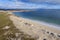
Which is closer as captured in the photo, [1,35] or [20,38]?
[20,38]

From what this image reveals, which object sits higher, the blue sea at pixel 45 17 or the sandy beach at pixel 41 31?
the sandy beach at pixel 41 31

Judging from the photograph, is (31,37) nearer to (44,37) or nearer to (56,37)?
(44,37)

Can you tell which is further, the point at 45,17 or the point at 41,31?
the point at 45,17

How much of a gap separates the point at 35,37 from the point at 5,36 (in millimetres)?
4976

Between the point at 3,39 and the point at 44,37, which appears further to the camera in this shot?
the point at 44,37

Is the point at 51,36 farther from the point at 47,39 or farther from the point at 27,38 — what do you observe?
the point at 27,38

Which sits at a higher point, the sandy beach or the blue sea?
the sandy beach

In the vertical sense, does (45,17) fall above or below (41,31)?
below

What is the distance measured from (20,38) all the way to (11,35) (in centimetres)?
214

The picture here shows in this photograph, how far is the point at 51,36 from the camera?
2411cm

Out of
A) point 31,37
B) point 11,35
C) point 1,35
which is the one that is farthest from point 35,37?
point 1,35

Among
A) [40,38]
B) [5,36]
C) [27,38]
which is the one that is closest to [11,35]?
[5,36]

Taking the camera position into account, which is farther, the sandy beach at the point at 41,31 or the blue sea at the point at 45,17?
the blue sea at the point at 45,17

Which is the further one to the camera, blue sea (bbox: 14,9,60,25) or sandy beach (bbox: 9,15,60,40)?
blue sea (bbox: 14,9,60,25)
